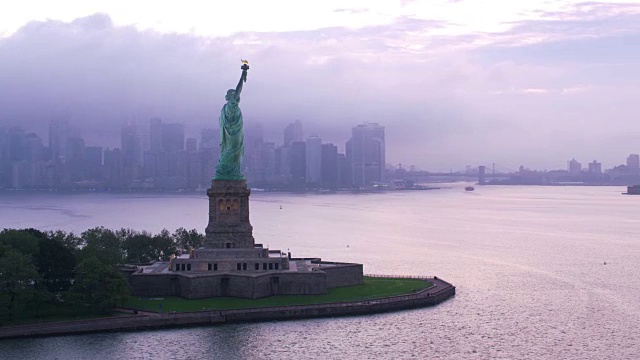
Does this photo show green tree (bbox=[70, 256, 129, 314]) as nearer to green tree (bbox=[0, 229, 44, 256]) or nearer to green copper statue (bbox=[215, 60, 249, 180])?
green tree (bbox=[0, 229, 44, 256])

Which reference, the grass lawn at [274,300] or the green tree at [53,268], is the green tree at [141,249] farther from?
the green tree at [53,268]

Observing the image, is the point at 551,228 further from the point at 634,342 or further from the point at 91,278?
the point at 91,278

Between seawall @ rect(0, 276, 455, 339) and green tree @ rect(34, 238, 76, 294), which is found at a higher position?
green tree @ rect(34, 238, 76, 294)

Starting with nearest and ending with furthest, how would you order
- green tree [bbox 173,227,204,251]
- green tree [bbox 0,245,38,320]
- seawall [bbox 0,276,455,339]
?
1. seawall [bbox 0,276,455,339]
2. green tree [bbox 0,245,38,320]
3. green tree [bbox 173,227,204,251]

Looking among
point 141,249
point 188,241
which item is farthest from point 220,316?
point 188,241

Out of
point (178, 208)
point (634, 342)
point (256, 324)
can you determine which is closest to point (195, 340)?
point (256, 324)

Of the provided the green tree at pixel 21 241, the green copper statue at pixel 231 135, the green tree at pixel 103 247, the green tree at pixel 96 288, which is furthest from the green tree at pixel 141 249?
the green tree at pixel 96 288

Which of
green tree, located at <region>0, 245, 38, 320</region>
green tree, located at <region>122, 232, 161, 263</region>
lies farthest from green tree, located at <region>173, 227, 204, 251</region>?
green tree, located at <region>0, 245, 38, 320</region>

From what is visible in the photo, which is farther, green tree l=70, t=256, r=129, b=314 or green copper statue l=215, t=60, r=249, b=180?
green copper statue l=215, t=60, r=249, b=180
